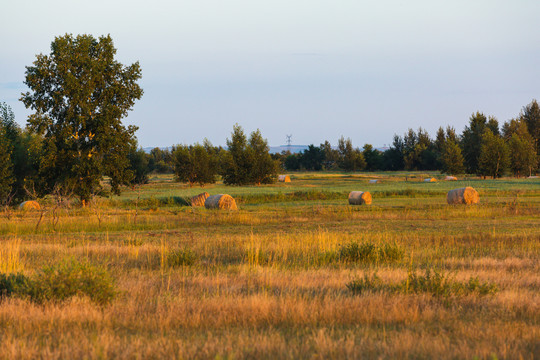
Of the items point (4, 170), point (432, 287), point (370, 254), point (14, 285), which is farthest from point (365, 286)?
point (4, 170)

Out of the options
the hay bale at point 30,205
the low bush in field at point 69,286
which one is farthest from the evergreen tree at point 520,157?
the low bush in field at point 69,286

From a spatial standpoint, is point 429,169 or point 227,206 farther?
point 429,169

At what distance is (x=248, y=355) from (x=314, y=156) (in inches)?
5234

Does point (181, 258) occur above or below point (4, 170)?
below

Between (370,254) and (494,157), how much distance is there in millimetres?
75995

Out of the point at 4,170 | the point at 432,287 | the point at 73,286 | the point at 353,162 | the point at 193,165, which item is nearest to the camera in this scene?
the point at 73,286

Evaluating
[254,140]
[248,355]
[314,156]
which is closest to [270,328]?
[248,355]

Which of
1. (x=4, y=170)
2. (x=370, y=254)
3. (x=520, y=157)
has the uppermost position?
(x=520, y=157)

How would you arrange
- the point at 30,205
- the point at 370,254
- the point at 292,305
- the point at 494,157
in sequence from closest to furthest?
1. the point at 292,305
2. the point at 370,254
3. the point at 30,205
4. the point at 494,157

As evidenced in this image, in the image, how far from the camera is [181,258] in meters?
13.2

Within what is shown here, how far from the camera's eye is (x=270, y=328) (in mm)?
7145

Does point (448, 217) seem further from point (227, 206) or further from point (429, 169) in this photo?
point (429, 169)

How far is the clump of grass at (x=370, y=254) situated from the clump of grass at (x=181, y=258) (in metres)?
3.74

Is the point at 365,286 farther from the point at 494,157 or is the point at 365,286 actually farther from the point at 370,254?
the point at 494,157
